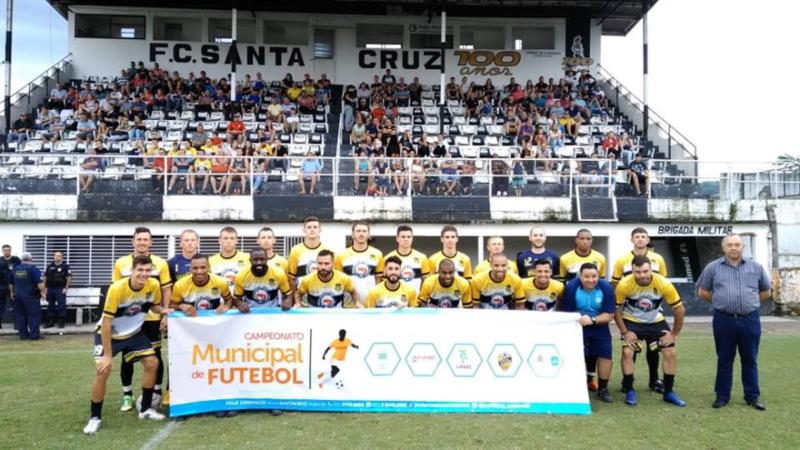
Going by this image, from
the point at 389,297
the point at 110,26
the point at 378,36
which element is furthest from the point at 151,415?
the point at 110,26

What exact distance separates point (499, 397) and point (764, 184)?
14.2 meters

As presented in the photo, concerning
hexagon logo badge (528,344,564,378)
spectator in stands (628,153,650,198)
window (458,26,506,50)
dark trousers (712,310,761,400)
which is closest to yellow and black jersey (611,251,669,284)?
dark trousers (712,310,761,400)

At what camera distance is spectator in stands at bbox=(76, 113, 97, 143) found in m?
21.6

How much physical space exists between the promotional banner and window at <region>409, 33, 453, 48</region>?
75.7 ft

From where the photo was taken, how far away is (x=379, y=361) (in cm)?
738

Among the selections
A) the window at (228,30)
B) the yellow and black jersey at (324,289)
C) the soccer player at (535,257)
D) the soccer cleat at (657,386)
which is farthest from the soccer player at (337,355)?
the window at (228,30)

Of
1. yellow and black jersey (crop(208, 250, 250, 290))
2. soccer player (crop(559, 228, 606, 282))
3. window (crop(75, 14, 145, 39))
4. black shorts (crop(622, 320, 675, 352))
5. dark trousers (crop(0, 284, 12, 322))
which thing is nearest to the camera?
black shorts (crop(622, 320, 675, 352))

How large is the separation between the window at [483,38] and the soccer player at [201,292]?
77.1ft

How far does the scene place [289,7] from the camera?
92.8 feet

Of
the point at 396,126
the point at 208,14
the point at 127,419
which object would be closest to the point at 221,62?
the point at 208,14

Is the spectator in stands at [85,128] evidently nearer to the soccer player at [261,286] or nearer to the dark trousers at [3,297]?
the dark trousers at [3,297]

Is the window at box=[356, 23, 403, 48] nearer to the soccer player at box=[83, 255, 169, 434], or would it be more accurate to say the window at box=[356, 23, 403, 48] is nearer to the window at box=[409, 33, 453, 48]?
the window at box=[409, 33, 453, 48]

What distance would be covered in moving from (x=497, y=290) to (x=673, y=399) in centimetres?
231

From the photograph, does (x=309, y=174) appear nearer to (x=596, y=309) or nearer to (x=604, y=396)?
(x=596, y=309)
